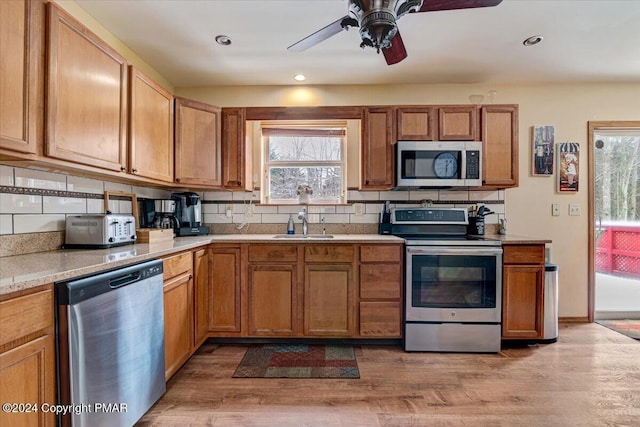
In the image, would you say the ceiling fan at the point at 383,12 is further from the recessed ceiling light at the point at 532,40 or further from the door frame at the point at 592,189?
the door frame at the point at 592,189

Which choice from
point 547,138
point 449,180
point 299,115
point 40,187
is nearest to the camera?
point 40,187

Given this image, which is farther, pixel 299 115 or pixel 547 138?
pixel 547 138

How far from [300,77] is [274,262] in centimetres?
182

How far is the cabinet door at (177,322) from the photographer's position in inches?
75.2

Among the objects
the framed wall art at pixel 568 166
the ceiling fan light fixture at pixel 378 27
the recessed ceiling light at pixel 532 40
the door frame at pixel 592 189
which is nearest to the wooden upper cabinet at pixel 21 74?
the ceiling fan light fixture at pixel 378 27

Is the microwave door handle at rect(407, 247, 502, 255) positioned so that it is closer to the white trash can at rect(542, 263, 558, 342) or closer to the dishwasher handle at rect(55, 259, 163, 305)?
the white trash can at rect(542, 263, 558, 342)

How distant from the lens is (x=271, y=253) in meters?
2.54

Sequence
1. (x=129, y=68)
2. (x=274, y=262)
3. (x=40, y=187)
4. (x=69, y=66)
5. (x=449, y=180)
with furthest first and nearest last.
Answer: (x=449, y=180) → (x=274, y=262) → (x=129, y=68) → (x=40, y=187) → (x=69, y=66)

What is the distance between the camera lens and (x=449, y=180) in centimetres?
272

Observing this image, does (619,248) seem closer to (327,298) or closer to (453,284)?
(453,284)

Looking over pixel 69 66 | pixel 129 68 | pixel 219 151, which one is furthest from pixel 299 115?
pixel 69 66

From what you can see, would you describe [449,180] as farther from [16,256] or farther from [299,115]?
[16,256]

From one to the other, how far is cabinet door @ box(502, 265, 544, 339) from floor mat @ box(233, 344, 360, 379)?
1315mm

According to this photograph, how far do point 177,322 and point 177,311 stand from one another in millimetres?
72
